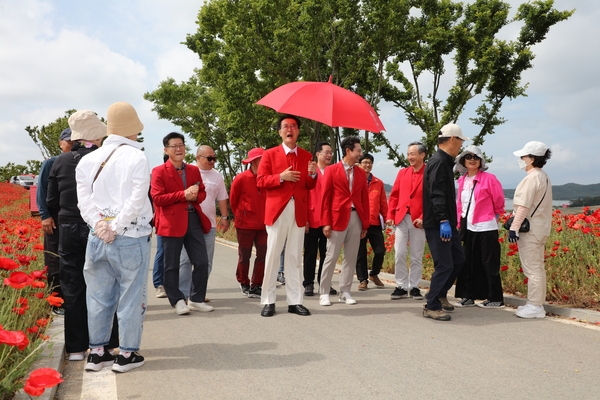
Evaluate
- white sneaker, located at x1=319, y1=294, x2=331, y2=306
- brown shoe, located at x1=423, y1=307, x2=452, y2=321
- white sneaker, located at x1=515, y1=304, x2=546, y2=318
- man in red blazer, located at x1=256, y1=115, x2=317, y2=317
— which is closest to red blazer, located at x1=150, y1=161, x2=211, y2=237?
man in red blazer, located at x1=256, y1=115, x2=317, y2=317

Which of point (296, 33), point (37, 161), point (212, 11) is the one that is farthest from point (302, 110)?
point (37, 161)

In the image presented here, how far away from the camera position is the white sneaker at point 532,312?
255 inches

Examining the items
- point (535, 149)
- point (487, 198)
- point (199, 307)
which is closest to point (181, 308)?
point (199, 307)

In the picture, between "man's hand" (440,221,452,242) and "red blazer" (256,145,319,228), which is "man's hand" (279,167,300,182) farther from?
"man's hand" (440,221,452,242)

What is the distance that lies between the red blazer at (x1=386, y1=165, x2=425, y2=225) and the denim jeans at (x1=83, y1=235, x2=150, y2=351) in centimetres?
458

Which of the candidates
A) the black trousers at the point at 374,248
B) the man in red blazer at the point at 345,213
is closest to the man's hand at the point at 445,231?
the man in red blazer at the point at 345,213

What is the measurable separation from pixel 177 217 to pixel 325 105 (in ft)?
7.42

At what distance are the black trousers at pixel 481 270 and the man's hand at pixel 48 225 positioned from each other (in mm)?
5257

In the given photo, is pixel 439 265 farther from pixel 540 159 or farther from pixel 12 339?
pixel 12 339

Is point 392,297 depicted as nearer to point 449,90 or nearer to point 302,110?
point 302,110

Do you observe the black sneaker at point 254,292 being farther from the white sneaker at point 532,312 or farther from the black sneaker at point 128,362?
the white sneaker at point 532,312

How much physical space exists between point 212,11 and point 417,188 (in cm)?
1607

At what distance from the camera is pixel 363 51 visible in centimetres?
1933

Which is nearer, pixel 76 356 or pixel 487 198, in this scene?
pixel 76 356
